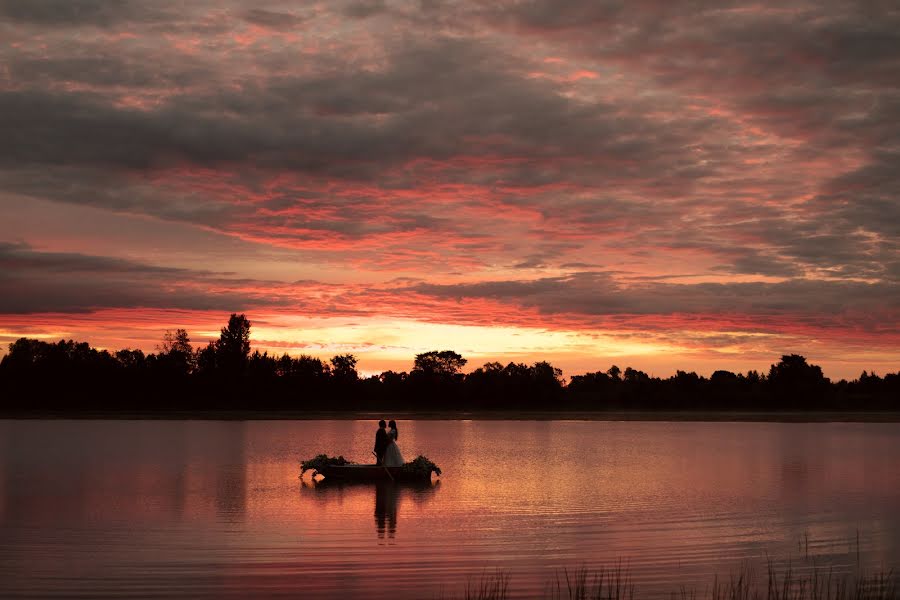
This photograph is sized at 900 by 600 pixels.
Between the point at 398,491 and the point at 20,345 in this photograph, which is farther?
the point at 20,345

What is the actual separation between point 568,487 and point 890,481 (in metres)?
17.4

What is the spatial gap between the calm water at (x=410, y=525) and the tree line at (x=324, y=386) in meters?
99.9

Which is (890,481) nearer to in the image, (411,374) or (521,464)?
(521,464)

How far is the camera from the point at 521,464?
2314 inches

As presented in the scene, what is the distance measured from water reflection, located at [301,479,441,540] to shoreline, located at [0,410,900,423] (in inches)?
4272

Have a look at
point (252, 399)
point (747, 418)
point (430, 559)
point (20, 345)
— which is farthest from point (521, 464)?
point (20, 345)

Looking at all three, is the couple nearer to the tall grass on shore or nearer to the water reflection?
the water reflection

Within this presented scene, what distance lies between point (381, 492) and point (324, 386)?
13635 cm

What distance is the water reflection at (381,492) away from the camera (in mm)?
32625

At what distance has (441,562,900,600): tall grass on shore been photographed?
1733 centimetres

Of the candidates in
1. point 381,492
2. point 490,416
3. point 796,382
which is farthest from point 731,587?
point 796,382

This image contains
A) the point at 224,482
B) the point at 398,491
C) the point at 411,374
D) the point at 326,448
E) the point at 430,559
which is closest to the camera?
the point at 430,559

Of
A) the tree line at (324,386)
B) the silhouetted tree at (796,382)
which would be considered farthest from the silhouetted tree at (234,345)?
the silhouetted tree at (796,382)

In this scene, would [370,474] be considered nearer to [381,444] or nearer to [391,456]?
[391,456]
